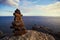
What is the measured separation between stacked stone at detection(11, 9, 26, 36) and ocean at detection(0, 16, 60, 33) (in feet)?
1.96

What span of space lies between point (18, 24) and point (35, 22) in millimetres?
976

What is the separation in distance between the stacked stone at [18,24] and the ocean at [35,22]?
1.96 ft

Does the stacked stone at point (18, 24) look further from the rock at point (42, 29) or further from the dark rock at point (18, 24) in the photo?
the rock at point (42, 29)

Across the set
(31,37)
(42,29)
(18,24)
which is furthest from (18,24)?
(42,29)

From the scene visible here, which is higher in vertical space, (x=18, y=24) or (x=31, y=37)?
(x=18, y=24)

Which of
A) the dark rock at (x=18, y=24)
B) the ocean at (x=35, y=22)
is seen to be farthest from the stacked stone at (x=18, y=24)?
the ocean at (x=35, y=22)

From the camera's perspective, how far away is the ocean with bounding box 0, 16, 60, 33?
435cm

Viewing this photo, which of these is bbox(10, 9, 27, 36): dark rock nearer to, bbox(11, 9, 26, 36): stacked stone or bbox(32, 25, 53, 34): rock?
bbox(11, 9, 26, 36): stacked stone

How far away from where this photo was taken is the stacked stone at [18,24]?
3.59m

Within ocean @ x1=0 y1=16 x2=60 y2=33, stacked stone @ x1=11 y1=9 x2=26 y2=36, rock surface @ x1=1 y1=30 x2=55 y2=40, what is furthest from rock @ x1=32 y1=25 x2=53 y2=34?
stacked stone @ x1=11 y1=9 x2=26 y2=36

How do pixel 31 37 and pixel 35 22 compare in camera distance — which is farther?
pixel 35 22

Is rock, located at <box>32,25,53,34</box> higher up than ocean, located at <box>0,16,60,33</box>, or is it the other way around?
ocean, located at <box>0,16,60,33</box>

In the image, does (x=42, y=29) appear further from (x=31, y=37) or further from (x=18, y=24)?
(x=18, y=24)

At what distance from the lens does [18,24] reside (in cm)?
365
